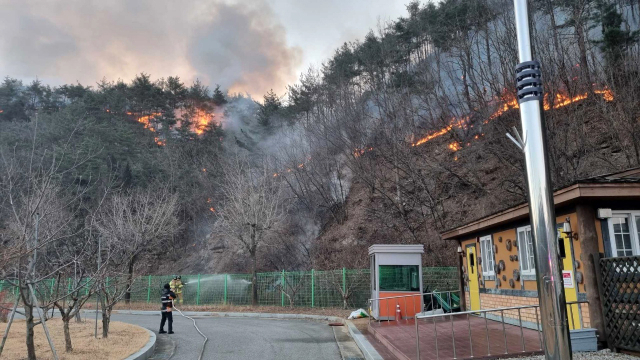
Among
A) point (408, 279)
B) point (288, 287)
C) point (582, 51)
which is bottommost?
point (288, 287)

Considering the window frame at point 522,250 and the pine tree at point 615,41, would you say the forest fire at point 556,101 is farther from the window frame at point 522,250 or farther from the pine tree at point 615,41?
the window frame at point 522,250

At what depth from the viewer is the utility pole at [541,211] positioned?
5.05m

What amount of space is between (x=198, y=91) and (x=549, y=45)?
45.5 m

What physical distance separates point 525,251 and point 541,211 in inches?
260

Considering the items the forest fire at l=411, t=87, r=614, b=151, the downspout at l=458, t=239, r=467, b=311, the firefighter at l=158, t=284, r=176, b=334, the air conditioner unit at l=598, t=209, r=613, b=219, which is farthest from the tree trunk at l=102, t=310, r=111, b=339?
the forest fire at l=411, t=87, r=614, b=151

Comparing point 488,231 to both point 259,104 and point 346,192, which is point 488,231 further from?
point 259,104

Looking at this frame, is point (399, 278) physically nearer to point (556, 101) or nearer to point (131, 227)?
point (556, 101)

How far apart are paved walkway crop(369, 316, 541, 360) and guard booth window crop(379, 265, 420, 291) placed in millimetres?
Answer: 1860

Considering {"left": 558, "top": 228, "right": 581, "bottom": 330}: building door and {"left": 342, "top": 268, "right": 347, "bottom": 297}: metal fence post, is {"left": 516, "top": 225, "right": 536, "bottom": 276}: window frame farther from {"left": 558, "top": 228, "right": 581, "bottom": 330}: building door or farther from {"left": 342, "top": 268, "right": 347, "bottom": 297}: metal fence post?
{"left": 342, "top": 268, "right": 347, "bottom": 297}: metal fence post

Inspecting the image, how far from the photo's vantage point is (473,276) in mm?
14859

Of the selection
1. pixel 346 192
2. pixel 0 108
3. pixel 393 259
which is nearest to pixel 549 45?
pixel 393 259

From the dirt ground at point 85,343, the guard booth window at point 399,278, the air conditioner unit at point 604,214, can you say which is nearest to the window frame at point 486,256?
the guard booth window at point 399,278

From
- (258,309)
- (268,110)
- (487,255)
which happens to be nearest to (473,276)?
(487,255)

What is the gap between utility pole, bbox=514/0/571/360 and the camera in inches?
199
